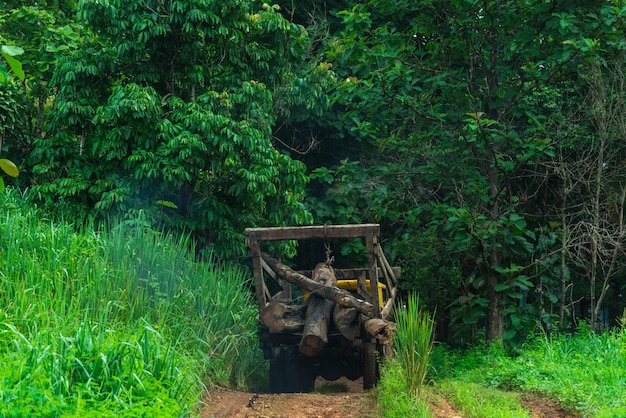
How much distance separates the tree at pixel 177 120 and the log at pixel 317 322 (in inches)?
86.8

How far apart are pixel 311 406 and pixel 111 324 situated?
240 centimetres

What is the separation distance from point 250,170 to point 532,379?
5355 millimetres

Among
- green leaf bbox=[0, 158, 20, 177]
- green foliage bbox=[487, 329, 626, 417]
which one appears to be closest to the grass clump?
green foliage bbox=[487, 329, 626, 417]

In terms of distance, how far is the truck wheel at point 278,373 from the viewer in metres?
9.97

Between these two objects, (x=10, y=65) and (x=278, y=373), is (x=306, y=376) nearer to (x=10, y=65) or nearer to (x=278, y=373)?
(x=278, y=373)

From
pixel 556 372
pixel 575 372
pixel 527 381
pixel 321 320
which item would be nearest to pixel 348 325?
pixel 321 320

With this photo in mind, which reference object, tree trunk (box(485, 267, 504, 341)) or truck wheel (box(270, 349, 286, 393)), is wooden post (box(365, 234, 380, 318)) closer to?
truck wheel (box(270, 349, 286, 393))

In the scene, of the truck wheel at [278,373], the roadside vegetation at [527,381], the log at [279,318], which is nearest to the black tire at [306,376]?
the truck wheel at [278,373]

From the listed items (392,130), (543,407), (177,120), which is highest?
(392,130)

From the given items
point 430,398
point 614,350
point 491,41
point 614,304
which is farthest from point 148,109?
point 614,304

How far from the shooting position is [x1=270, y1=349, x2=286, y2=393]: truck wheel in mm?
9969

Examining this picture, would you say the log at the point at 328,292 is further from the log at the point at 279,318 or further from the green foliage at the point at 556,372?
the green foliage at the point at 556,372

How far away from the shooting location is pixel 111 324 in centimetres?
717

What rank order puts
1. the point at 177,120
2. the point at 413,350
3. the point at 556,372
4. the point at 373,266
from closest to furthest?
the point at 413,350 < the point at 556,372 < the point at 373,266 < the point at 177,120
